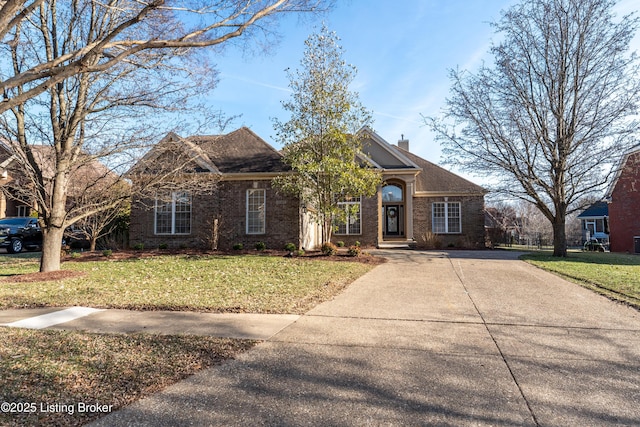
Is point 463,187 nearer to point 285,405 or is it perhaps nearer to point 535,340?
point 535,340

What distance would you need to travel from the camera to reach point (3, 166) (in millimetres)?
10391

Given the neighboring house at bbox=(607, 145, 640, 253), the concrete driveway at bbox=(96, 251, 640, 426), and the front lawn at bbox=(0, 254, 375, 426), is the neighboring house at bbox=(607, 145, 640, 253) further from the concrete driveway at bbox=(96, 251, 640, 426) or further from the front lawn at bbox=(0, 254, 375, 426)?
the concrete driveway at bbox=(96, 251, 640, 426)

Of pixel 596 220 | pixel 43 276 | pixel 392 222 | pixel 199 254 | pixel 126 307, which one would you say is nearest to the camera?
pixel 126 307

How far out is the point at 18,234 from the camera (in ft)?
65.3

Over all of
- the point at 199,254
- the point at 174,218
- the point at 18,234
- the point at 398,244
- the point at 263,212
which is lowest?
the point at 199,254

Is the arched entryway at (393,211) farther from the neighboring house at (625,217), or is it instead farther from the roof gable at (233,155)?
the neighboring house at (625,217)

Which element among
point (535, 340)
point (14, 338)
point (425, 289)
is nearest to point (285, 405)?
point (535, 340)

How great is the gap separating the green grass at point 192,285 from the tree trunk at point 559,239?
9970 mm

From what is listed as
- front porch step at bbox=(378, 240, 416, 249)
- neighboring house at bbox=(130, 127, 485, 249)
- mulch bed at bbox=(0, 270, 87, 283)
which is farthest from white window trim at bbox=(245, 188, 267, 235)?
mulch bed at bbox=(0, 270, 87, 283)

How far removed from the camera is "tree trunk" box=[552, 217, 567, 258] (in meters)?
17.5

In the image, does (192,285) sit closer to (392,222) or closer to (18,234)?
(18,234)

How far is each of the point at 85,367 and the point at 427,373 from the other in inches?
137

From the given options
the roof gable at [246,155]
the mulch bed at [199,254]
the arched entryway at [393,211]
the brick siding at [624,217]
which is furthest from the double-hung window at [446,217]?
the roof gable at [246,155]

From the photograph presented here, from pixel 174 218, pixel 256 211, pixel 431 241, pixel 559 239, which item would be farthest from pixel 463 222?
pixel 174 218
